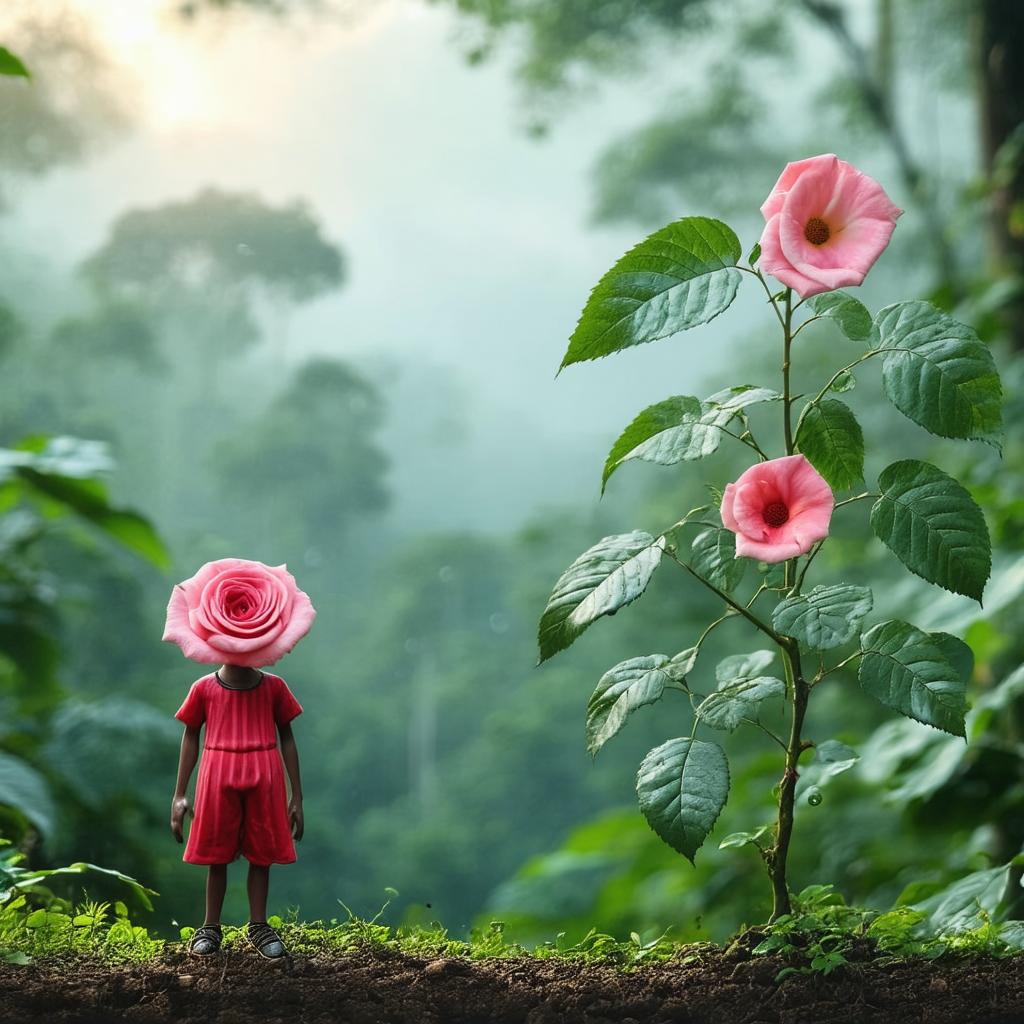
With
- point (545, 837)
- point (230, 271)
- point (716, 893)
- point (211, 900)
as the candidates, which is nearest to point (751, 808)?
point (716, 893)

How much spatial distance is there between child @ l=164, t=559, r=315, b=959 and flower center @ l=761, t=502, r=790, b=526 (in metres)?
0.24

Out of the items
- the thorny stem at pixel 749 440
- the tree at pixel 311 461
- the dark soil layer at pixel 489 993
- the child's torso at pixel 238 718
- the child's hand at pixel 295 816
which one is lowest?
the dark soil layer at pixel 489 993

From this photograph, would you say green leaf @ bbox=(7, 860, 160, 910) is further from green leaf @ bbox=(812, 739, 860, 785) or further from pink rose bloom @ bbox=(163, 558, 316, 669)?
green leaf @ bbox=(812, 739, 860, 785)

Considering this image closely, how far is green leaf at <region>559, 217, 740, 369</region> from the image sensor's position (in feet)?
1.96

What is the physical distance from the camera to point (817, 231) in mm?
606

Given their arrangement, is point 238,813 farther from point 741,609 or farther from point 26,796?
point 26,796

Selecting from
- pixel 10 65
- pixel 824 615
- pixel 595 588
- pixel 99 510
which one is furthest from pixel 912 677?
pixel 99 510

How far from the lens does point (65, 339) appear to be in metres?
4.69

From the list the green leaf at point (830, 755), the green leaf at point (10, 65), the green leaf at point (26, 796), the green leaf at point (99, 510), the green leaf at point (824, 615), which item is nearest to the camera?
the green leaf at point (824, 615)

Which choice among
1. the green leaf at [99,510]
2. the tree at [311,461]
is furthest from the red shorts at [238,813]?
the tree at [311,461]

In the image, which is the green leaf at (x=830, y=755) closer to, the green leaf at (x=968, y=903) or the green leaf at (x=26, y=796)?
the green leaf at (x=968, y=903)

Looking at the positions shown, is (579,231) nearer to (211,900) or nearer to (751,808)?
(751,808)

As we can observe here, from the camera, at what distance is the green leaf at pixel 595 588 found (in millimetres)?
593

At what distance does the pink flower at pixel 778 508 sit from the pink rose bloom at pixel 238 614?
22 centimetres
